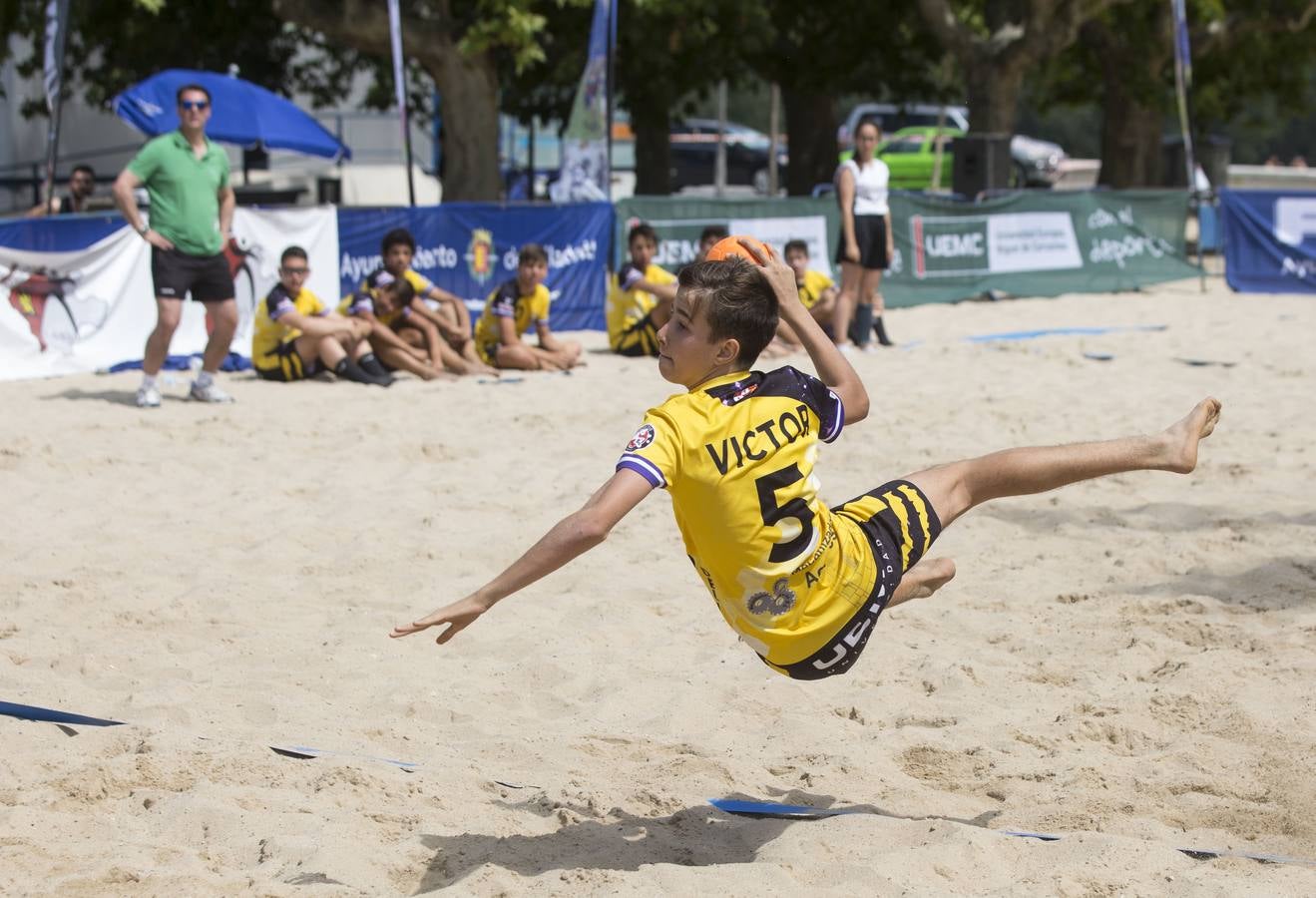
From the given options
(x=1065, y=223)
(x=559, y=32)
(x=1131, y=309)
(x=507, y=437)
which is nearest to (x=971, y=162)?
(x=1065, y=223)

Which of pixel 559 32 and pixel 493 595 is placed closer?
pixel 493 595

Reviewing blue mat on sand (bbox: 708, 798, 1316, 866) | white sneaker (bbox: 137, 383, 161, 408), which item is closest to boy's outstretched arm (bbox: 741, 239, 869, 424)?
blue mat on sand (bbox: 708, 798, 1316, 866)

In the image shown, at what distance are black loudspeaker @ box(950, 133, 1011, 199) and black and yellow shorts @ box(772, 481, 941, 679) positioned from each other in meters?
14.4

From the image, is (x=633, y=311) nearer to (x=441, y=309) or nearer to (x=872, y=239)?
(x=441, y=309)

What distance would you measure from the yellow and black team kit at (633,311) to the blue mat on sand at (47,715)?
7.63m

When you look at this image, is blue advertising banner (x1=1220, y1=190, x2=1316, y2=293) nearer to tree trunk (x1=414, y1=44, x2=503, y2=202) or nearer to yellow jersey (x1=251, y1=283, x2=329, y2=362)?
tree trunk (x1=414, y1=44, x2=503, y2=202)

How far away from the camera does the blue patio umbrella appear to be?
16.2 metres

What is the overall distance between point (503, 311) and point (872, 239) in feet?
9.73

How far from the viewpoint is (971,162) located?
1756cm

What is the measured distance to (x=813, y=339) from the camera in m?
3.47

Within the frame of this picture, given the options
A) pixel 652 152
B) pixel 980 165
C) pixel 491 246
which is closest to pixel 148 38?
pixel 652 152

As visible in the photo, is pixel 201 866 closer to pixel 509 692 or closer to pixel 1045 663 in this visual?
pixel 509 692

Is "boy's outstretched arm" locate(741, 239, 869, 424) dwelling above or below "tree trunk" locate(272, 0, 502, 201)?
below

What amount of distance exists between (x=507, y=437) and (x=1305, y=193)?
11.3 m
